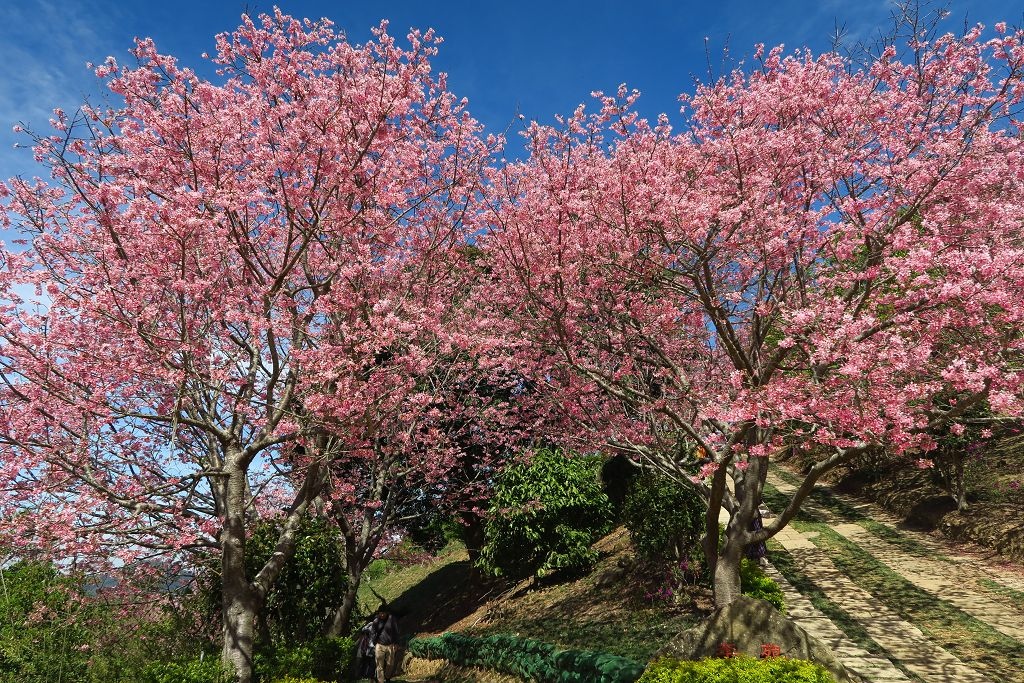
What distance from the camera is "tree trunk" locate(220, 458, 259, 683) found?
9438 millimetres

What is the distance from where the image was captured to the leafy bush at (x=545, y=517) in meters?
16.7

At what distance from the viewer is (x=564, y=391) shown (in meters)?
12.0

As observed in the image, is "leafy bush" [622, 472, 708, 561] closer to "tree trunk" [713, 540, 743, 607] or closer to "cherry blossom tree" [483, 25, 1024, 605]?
"cherry blossom tree" [483, 25, 1024, 605]

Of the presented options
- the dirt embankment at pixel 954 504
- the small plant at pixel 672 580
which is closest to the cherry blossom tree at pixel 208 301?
the small plant at pixel 672 580

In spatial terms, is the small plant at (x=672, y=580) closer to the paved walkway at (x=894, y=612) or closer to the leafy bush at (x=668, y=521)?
the leafy bush at (x=668, y=521)

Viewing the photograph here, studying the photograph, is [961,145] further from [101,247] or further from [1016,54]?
[101,247]

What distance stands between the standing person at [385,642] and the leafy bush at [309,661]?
90cm

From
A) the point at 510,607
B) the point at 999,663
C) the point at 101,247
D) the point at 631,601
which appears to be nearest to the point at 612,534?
the point at 510,607

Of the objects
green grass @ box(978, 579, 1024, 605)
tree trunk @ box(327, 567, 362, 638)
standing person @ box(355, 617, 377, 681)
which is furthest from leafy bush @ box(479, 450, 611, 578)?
green grass @ box(978, 579, 1024, 605)

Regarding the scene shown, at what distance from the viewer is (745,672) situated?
6.05m

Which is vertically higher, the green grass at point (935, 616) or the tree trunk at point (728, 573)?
the tree trunk at point (728, 573)

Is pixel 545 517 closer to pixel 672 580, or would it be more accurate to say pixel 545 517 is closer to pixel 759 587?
pixel 672 580

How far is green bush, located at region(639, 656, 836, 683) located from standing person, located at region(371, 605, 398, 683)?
6772mm

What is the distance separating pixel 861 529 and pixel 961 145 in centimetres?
1135
